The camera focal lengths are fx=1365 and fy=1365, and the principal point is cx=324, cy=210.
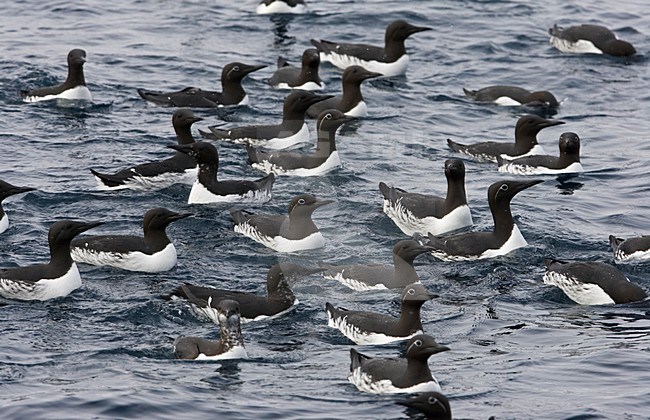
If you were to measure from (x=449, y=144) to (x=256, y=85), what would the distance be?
5.49m

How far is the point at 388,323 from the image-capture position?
14719 mm

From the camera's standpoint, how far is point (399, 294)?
16.2 meters

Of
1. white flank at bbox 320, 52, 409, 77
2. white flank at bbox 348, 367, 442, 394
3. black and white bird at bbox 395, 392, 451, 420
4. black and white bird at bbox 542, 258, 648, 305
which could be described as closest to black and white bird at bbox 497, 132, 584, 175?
black and white bird at bbox 542, 258, 648, 305

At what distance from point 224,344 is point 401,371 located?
6.30 feet

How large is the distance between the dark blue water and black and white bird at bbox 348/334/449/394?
16 centimetres

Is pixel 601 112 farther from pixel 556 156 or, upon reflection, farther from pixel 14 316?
pixel 14 316

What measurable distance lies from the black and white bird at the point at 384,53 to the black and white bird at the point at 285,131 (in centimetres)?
470

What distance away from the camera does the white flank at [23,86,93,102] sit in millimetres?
24047

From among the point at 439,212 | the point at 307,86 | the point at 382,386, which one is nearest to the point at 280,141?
the point at 307,86

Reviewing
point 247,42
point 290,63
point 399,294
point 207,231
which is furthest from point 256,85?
point 399,294

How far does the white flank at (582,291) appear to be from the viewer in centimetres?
1594

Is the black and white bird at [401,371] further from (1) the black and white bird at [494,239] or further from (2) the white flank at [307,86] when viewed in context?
(2) the white flank at [307,86]

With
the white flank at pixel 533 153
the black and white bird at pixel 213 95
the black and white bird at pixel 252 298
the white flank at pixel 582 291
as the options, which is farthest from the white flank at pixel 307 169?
the white flank at pixel 582 291

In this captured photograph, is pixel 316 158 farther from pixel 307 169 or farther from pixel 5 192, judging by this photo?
pixel 5 192
